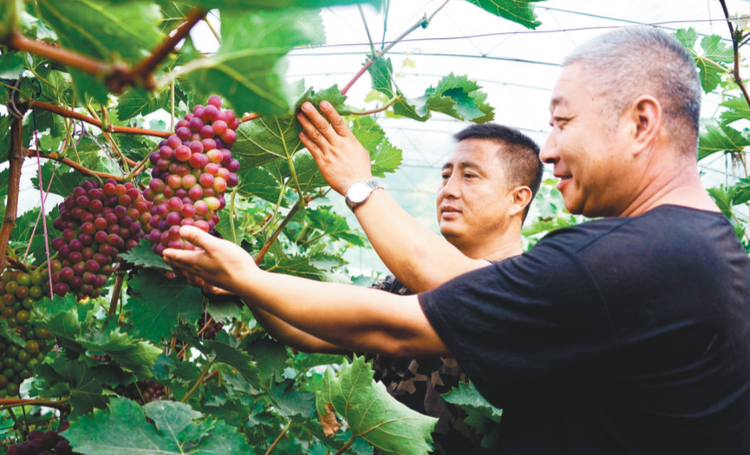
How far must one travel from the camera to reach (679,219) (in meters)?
0.88

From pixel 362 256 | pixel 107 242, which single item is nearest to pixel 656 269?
pixel 107 242

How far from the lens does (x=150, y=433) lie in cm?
96

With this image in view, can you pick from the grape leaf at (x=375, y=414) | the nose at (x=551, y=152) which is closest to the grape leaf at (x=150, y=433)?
the grape leaf at (x=375, y=414)

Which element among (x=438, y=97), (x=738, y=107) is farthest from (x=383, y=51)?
(x=738, y=107)

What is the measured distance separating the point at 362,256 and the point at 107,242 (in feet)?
37.2

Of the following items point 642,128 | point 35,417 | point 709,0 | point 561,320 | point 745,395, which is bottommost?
point 35,417

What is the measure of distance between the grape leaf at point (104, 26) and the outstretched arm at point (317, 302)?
0.50 metres

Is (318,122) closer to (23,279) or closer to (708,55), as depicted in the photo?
(23,279)

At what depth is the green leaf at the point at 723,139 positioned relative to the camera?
2297mm

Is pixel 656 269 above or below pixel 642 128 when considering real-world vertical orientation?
below

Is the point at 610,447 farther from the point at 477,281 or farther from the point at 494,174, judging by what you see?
the point at 494,174

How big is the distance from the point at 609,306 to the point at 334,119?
2.15ft

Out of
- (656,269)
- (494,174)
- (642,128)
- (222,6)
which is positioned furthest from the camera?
(494,174)

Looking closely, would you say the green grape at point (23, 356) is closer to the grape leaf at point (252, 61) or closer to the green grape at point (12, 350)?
the green grape at point (12, 350)
